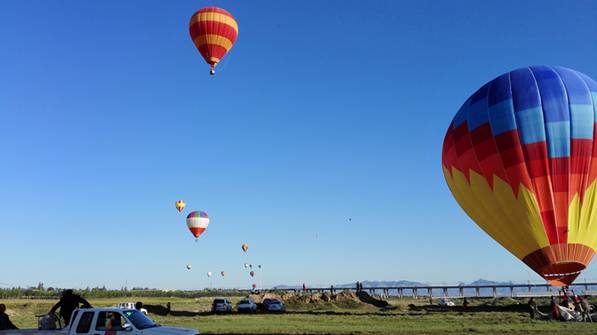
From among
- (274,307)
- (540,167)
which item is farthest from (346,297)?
(540,167)

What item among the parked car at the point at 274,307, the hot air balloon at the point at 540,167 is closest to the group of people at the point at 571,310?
the hot air balloon at the point at 540,167

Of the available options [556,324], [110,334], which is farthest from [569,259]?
[110,334]

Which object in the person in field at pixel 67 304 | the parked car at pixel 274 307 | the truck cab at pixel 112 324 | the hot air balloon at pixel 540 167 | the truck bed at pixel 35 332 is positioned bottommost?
the parked car at pixel 274 307

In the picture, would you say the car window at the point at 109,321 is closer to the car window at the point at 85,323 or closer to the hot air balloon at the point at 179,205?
the car window at the point at 85,323

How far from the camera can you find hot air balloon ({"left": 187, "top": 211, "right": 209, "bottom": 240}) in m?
66.9

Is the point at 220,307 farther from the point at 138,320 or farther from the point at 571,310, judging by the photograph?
the point at 138,320

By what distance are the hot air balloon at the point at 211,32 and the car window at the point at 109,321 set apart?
2821 cm

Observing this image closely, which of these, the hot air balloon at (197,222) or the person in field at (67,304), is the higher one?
the hot air balloon at (197,222)

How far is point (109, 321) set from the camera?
1459cm

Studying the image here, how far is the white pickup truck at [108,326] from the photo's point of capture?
14258mm

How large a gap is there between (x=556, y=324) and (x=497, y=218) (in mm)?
6414

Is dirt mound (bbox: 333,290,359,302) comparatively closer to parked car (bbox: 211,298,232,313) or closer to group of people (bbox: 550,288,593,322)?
parked car (bbox: 211,298,232,313)

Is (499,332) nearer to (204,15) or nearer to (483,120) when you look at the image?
(483,120)

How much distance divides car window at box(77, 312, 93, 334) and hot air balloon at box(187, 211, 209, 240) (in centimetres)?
5266
